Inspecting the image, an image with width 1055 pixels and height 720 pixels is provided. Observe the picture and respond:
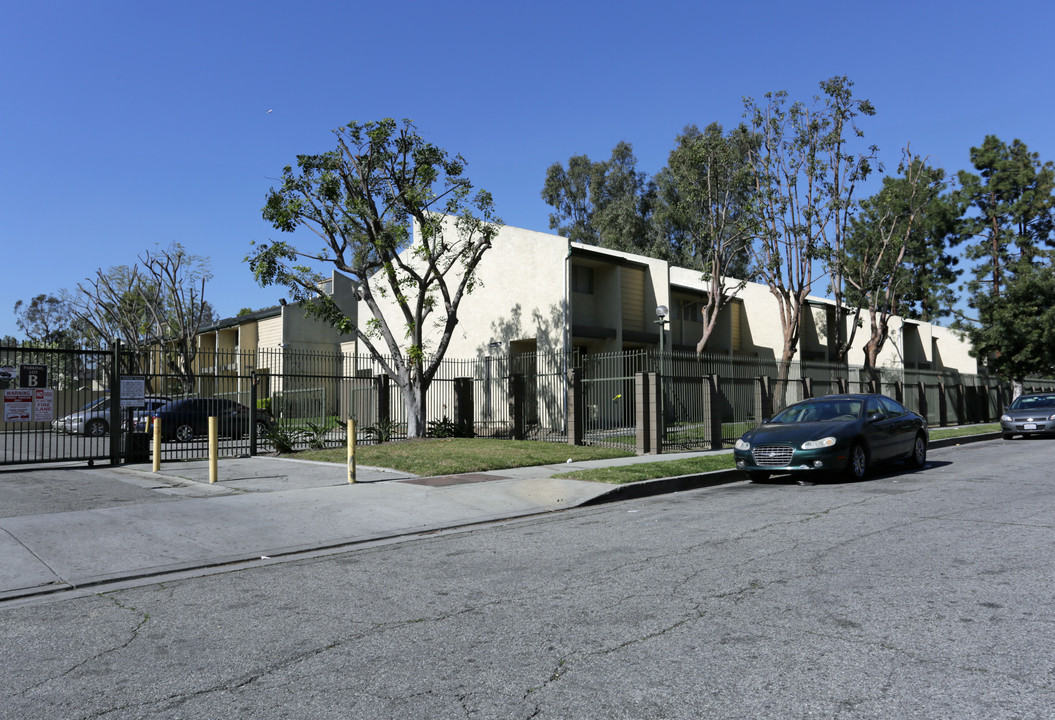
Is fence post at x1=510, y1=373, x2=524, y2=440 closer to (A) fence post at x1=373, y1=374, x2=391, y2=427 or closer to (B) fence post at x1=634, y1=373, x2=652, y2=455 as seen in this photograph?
(A) fence post at x1=373, y1=374, x2=391, y2=427

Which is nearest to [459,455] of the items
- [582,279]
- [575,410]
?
[575,410]

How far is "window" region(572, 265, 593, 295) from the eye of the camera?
27.8m

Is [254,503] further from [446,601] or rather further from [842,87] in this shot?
[842,87]

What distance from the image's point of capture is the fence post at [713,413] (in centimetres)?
1944

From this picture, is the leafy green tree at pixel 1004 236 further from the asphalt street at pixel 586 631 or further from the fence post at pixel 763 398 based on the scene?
the asphalt street at pixel 586 631

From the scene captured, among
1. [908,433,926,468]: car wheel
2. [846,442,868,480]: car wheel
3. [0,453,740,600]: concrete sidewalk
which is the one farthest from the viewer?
[908,433,926,468]: car wheel

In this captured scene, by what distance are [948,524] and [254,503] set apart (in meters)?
8.37

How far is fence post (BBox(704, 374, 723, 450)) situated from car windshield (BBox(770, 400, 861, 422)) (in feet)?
16.7

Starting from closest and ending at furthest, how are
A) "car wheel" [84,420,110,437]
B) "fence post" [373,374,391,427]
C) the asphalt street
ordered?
1. the asphalt street
2. "car wheel" [84,420,110,437]
3. "fence post" [373,374,391,427]

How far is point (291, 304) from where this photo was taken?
123ft

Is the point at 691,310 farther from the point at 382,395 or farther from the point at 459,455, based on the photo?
the point at 459,455

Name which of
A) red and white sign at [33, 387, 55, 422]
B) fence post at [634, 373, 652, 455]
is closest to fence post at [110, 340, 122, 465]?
red and white sign at [33, 387, 55, 422]

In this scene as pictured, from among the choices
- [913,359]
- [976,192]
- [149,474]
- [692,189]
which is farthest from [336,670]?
[976,192]

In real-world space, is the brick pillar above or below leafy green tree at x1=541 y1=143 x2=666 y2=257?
below
